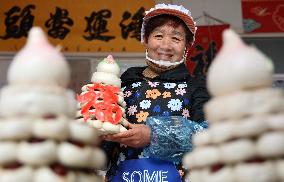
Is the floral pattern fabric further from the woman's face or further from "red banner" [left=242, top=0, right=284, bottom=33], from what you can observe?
"red banner" [left=242, top=0, right=284, bottom=33]

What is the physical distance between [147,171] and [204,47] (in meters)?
2.33

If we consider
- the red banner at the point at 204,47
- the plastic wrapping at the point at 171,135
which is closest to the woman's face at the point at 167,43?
the plastic wrapping at the point at 171,135

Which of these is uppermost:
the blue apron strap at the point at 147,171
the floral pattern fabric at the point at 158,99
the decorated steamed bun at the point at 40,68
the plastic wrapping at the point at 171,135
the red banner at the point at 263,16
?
the red banner at the point at 263,16

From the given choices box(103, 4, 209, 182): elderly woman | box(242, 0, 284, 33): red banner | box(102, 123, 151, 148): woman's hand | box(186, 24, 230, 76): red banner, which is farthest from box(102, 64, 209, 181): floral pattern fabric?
box(242, 0, 284, 33): red banner

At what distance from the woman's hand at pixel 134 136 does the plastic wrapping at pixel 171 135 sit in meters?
0.02

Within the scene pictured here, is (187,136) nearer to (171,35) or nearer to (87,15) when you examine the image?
(171,35)

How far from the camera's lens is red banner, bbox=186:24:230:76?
4.18 m

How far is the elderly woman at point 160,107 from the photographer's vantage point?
6.35 ft

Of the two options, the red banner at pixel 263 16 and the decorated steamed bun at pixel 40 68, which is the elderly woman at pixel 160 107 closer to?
the decorated steamed bun at pixel 40 68

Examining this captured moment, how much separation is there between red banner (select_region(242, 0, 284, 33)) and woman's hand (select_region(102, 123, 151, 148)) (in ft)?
8.00

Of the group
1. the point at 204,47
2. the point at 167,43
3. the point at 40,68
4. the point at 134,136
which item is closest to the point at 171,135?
the point at 134,136

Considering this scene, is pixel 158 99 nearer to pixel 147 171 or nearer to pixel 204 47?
pixel 147 171

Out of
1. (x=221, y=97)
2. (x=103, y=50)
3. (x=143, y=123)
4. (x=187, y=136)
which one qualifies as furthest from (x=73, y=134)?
(x=103, y=50)

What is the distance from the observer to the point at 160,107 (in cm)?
214
